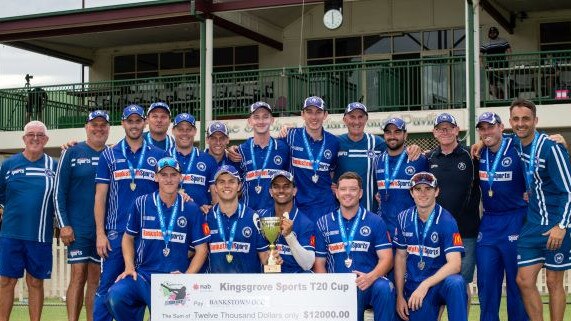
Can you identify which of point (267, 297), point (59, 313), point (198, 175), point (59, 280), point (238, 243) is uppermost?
point (198, 175)

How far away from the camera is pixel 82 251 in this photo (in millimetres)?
8305

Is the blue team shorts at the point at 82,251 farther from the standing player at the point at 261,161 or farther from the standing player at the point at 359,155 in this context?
the standing player at the point at 359,155

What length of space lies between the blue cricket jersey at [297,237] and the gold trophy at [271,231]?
1.11 ft

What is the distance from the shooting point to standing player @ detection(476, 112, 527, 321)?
791cm

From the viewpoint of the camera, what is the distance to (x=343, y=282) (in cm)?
677

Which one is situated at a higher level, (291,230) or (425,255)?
(291,230)

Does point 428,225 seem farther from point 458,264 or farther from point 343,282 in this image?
point 343,282

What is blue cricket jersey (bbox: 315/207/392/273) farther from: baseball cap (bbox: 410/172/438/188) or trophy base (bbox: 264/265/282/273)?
trophy base (bbox: 264/265/282/273)

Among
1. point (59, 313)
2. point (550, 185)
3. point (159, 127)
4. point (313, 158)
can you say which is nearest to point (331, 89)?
point (59, 313)

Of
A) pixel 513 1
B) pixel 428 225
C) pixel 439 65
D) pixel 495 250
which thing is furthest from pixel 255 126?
pixel 513 1

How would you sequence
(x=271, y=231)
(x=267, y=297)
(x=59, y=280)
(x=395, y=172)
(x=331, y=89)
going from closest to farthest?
(x=267, y=297) → (x=271, y=231) → (x=395, y=172) → (x=59, y=280) → (x=331, y=89)

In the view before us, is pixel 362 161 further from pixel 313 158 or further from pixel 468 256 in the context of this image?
pixel 468 256

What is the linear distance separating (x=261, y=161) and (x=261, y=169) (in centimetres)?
9

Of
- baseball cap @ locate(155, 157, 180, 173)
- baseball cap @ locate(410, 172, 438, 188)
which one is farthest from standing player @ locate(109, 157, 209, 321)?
baseball cap @ locate(410, 172, 438, 188)
